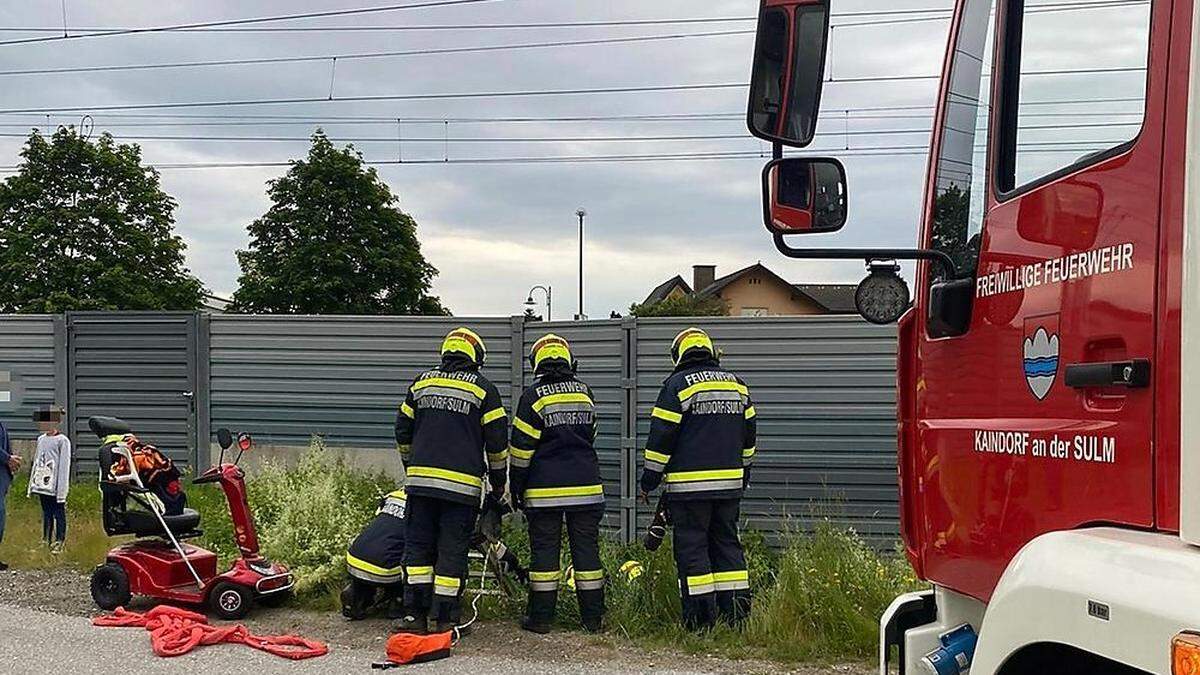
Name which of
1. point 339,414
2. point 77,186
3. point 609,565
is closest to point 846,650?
point 609,565

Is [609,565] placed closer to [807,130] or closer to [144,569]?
[144,569]

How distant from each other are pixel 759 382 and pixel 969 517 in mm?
6674

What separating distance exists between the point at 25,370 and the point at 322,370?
3.99 meters

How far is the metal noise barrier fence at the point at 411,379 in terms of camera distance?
9133 millimetres

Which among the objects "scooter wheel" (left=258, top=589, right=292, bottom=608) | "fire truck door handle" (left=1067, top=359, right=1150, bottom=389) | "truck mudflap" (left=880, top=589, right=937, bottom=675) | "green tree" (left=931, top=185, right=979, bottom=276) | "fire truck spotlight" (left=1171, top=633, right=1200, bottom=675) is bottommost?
"scooter wheel" (left=258, top=589, right=292, bottom=608)

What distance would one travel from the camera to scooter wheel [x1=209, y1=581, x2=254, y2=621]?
24.7 ft

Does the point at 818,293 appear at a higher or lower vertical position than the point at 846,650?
higher

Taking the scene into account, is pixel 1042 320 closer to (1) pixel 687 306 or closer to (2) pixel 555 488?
(2) pixel 555 488

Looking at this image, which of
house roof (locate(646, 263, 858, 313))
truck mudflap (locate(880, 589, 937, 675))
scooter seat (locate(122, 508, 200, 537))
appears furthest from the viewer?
house roof (locate(646, 263, 858, 313))

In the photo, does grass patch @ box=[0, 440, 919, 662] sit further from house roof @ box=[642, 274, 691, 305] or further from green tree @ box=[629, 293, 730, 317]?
house roof @ box=[642, 274, 691, 305]

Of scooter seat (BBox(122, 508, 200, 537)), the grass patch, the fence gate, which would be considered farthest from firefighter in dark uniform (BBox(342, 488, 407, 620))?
the fence gate

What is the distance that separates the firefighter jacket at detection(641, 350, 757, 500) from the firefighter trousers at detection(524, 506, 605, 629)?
1.86 ft

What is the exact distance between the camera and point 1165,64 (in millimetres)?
2145

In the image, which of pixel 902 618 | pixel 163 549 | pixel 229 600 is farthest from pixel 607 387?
pixel 902 618
